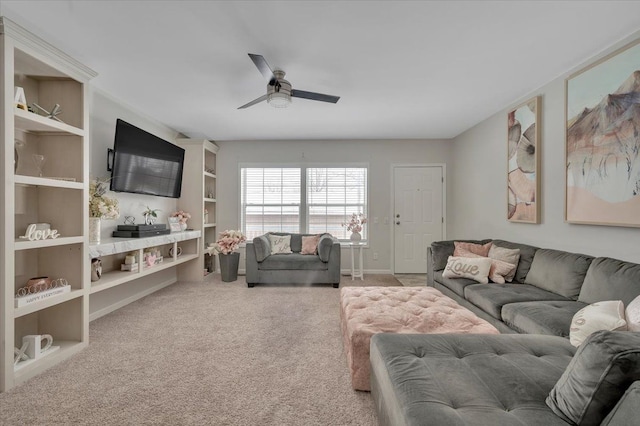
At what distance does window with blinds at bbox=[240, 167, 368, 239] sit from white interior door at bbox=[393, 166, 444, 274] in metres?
0.67

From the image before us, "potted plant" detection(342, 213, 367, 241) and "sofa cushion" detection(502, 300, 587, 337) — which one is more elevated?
"potted plant" detection(342, 213, 367, 241)

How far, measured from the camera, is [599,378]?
36.4 inches

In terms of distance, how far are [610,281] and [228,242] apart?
4.47 metres

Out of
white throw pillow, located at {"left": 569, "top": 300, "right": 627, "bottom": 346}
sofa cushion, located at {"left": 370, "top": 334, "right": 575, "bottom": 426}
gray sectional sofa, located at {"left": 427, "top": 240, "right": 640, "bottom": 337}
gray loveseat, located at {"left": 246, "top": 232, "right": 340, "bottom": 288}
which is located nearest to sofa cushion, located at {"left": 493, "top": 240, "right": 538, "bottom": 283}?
gray sectional sofa, located at {"left": 427, "top": 240, "right": 640, "bottom": 337}

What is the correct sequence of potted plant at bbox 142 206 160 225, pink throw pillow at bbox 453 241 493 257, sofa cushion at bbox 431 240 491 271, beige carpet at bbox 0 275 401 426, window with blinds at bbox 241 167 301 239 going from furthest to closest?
window with blinds at bbox 241 167 301 239
potted plant at bbox 142 206 160 225
sofa cushion at bbox 431 240 491 271
pink throw pillow at bbox 453 241 493 257
beige carpet at bbox 0 275 401 426

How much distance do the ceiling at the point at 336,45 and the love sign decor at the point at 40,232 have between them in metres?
1.48

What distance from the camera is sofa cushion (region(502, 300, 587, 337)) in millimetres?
1875

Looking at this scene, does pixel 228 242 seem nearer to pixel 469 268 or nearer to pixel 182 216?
pixel 182 216

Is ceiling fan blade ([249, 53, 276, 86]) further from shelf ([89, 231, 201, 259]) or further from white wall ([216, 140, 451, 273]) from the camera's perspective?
white wall ([216, 140, 451, 273])

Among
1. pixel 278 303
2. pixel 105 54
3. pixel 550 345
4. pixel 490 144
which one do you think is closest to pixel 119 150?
pixel 105 54

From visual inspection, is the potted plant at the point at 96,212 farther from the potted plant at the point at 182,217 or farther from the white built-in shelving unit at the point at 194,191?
the white built-in shelving unit at the point at 194,191

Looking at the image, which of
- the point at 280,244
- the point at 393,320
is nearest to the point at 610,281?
the point at 393,320

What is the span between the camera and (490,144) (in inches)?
164

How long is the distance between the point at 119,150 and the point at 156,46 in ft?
4.82
